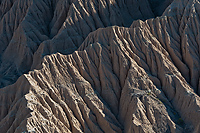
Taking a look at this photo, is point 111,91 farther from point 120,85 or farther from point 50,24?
point 50,24

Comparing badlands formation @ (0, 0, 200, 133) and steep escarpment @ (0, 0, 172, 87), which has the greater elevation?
steep escarpment @ (0, 0, 172, 87)

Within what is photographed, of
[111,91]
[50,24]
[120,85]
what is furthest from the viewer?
[50,24]

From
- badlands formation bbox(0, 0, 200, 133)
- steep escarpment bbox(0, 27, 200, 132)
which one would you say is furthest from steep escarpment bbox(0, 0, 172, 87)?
steep escarpment bbox(0, 27, 200, 132)

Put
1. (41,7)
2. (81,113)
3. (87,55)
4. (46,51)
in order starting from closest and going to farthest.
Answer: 1. (81,113)
2. (87,55)
3. (46,51)
4. (41,7)

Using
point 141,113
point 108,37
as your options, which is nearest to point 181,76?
point 141,113

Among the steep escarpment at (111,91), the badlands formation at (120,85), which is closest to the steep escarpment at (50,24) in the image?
the badlands formation at (120,85)

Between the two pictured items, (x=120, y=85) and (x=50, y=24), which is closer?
(x=120, y=85)

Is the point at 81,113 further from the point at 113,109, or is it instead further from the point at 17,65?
the point at 17,65

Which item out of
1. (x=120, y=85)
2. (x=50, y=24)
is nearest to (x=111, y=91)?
(x=120, y=85)

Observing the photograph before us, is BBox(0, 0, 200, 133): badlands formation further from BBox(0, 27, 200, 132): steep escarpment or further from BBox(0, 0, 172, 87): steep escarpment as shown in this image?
BBox(0, 0, 172, 87): steep escarpment

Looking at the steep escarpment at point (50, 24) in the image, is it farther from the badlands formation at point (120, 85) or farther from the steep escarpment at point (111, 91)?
the steep escarpment at point (111, 91)

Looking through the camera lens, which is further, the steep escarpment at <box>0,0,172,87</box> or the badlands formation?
the steep escarpment at <box>0,0,172,87</box>
